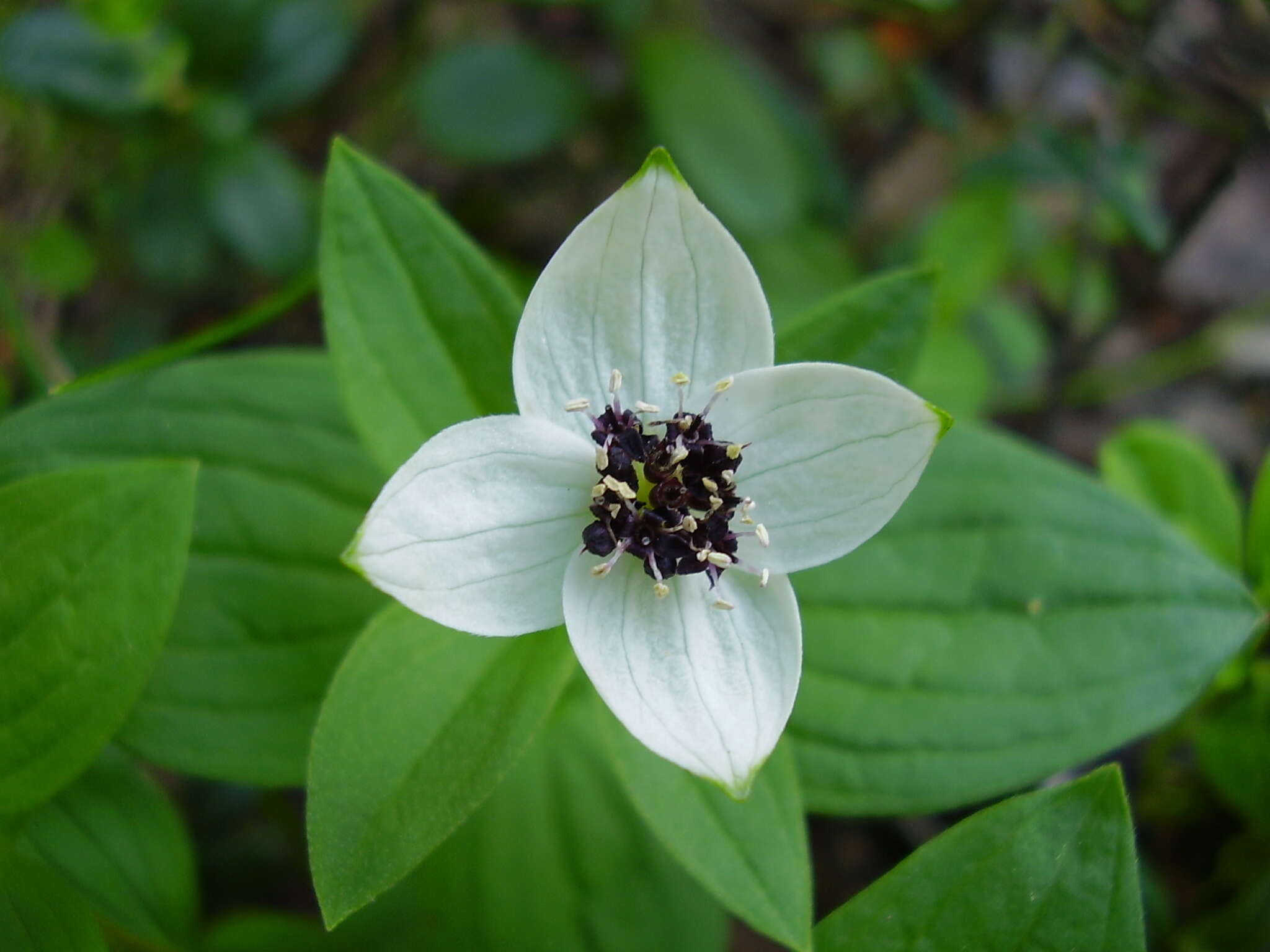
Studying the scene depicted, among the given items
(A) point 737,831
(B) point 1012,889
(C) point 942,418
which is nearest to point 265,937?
(A) point 737,831

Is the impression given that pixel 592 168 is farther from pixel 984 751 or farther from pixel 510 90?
pixel 984 751

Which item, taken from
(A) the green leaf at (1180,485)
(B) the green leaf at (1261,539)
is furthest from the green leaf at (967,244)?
(B) the green leaf at (1261,539)

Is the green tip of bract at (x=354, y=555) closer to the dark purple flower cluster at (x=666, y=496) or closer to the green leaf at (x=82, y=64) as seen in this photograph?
the dark purple flower cluster at (x=666, y=496)

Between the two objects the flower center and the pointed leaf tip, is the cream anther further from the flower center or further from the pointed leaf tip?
the pointed leaf tip

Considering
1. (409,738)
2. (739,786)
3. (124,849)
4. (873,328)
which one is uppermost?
(873,328)

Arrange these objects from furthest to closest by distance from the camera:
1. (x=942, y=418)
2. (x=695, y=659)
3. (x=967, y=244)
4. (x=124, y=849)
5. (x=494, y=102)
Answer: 1. (x=494, y=102)
2. (x=967, y=244)
3. (x=124, y=849)
4. (x=695, y=659)
5. (x=942, y=418)

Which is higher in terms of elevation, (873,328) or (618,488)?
(873,328)

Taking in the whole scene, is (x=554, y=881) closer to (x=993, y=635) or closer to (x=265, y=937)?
(x=265, y=937)
